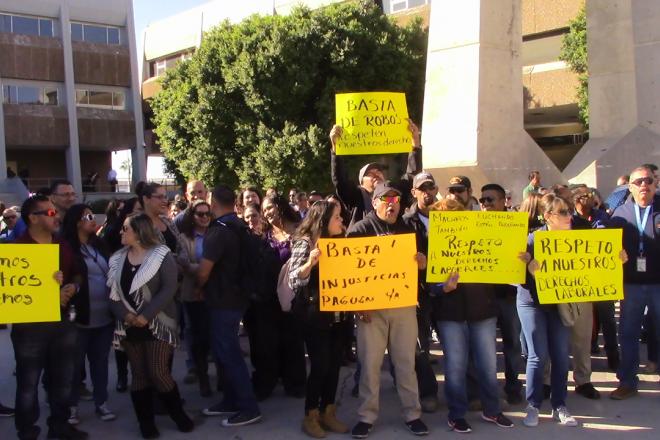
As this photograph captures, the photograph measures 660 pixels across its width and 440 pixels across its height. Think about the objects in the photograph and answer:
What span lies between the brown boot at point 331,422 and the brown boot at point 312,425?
94mm

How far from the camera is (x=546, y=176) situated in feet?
35.8

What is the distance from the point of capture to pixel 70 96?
3616 cm

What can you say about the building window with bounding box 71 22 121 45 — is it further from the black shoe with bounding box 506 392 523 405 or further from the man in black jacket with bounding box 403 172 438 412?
the black shoe with bounding box 506 392 523 405

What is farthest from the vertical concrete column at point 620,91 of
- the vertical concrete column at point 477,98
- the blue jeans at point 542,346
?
the blue jeans at point 542,346

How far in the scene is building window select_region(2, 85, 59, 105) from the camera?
114ft

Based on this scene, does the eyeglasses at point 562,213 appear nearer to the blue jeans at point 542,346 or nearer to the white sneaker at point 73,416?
the blue jeans at point 542,346

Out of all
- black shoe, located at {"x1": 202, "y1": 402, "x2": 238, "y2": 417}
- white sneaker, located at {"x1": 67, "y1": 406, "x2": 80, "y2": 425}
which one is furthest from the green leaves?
white sneaker, located at {"x1": 67, "y1": 406, "x2": 80, "y2": 425}

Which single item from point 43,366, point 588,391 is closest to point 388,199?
point 588,391

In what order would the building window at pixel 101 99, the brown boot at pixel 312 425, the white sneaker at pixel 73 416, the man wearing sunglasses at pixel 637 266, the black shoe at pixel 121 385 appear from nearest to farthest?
the brown boot at pixel 312 425 → the white sneaker at pixel 73 416 → the man wearing sunglasses at pixel 637 266 → the black shoe at pixel 121 385 → the building window at pixel 101 99

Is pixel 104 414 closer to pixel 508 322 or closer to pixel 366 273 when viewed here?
pixel 366 273

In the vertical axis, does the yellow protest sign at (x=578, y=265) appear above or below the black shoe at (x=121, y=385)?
above

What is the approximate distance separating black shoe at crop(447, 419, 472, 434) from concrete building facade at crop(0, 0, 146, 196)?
3200 centimetres

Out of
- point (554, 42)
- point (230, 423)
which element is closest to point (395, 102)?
point (230, 423)

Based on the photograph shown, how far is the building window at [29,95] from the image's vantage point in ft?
114
